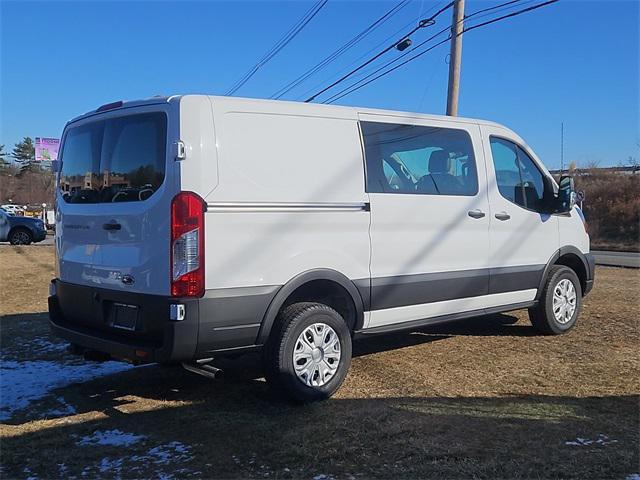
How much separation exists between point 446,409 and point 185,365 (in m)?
1.91

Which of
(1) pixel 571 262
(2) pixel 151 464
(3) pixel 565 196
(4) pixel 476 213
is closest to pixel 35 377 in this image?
(2) pixel 151 464

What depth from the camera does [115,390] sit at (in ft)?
16.8

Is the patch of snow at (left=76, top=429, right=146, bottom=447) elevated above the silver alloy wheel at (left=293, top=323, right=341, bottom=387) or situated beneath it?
situated beneath

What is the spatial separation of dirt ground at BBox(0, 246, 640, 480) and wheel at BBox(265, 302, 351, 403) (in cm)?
16

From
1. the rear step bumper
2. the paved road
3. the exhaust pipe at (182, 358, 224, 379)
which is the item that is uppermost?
the rear step bumper

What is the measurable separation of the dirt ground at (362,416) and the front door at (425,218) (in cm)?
70

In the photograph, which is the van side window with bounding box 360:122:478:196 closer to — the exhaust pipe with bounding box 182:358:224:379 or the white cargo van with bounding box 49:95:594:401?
the white cargo van with bounding box 49:95:594:401

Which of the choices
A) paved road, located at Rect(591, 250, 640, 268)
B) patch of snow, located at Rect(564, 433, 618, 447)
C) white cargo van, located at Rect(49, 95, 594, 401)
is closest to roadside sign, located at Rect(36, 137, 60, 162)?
paved road, located at Rect(591, 250, 640, 268)

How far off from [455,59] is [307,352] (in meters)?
10.6

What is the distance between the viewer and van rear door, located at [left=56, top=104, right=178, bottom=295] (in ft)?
13.6

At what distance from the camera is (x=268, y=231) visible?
4.40 m

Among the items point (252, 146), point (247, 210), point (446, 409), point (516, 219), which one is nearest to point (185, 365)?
point (247, 210)

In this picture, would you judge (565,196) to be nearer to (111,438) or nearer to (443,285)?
(443,285)

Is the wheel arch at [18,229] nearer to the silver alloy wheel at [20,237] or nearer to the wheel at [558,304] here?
the silver alloy wheel at [20,237]
